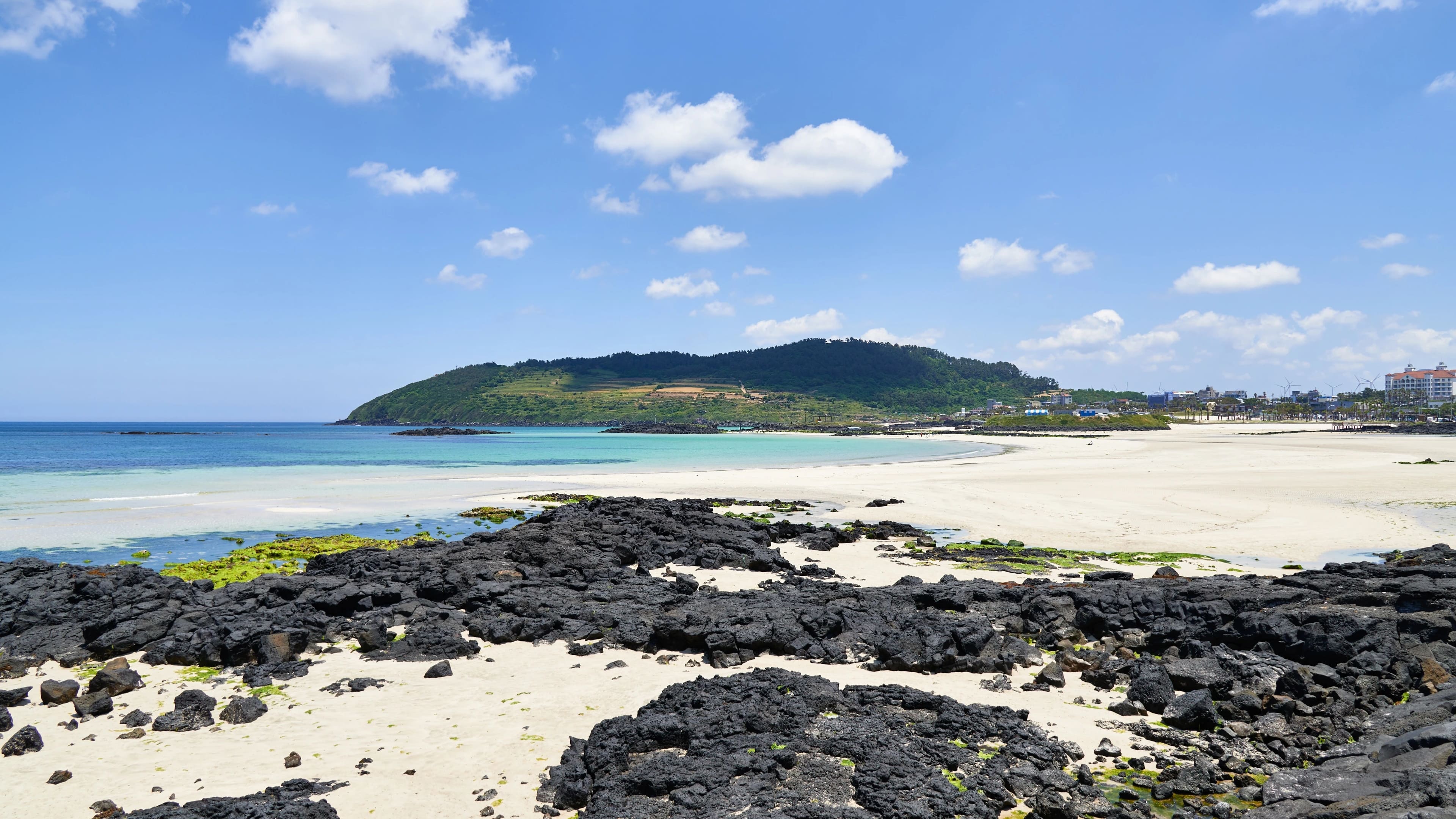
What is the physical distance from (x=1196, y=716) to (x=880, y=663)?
3.63 metres

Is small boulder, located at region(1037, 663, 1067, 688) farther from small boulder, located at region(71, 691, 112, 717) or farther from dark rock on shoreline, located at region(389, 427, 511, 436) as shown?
→ dark rock on shoreline, located at region(389, 427, 511, 436)

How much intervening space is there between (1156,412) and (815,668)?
206226 mm

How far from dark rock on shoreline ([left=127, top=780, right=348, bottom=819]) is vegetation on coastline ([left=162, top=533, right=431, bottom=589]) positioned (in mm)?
9928

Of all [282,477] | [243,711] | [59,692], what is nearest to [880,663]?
[243,711]

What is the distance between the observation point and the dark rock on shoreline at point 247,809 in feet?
19.9

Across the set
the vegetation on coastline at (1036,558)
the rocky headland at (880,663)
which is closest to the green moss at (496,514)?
the rocky headland at (880,663)

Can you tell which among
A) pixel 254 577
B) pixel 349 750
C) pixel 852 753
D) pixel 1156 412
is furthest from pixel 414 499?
pixel 1156 412

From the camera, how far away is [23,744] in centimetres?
771

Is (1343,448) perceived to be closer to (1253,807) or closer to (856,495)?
(856,495)

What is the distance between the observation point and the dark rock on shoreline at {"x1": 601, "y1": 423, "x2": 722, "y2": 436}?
159 m

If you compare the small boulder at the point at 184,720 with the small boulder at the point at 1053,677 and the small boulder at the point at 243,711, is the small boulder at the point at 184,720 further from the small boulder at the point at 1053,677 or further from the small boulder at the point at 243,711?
the small boulder at the point at 1053,677

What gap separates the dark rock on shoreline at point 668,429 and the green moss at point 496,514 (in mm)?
122073

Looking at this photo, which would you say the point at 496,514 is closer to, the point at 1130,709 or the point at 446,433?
the point at 1130,709

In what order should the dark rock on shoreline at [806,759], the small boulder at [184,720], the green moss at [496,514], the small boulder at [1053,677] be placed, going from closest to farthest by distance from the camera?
the dark rock on shoreline at [806,759] < the small boulder at [184,720] < the small boulder at [1053,677] < the green moss at [496,514]
